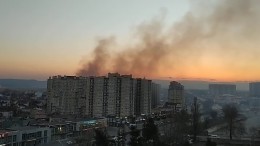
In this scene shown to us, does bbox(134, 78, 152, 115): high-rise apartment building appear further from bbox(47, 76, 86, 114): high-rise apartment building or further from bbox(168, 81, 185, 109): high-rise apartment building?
bbox(168, 81, 185, 109): high-rise apartment building

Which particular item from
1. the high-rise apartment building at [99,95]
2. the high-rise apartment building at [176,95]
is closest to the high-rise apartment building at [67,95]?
the high-rise apartment building at [99,95]

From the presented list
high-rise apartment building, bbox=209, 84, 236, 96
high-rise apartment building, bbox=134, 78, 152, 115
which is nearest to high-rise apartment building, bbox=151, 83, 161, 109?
high-rise apartment building, bbox=134, 78, 152, 115

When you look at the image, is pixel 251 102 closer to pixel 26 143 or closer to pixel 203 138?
pixel 203 138

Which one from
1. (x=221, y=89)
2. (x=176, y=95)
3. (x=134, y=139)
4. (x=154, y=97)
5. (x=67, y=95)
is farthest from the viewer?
(x=221, y=89)

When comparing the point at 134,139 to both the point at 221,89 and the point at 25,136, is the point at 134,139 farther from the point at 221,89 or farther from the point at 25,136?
the point at 221,89

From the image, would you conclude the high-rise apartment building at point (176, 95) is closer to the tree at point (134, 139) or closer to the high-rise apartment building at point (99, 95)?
the high-rise apartment building at point (99, 95)

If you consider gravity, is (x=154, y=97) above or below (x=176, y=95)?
below

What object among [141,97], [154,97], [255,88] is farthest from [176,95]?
[255,88]
